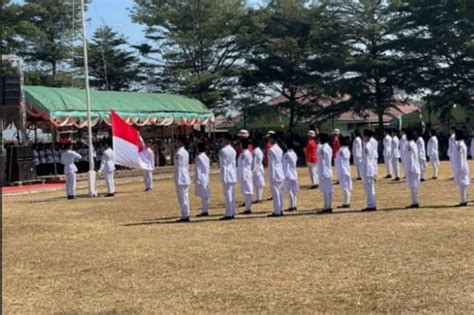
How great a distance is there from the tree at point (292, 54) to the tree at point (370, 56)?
1101mm

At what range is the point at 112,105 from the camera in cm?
3334

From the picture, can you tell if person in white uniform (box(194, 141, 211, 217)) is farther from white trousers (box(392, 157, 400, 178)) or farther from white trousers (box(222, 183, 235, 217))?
white trousers (box(392, 157, 400, 178))

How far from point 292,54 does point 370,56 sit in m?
4.77

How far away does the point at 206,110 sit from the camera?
135 ft

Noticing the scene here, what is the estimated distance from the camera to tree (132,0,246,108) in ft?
143

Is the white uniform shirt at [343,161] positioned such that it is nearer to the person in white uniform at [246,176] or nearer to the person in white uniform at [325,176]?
→ the person in white uniform at [325,176]

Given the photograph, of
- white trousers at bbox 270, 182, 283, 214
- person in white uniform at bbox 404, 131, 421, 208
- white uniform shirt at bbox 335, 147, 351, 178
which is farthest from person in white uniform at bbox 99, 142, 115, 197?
person in white uniform at bbox 404, 131, 421, 208

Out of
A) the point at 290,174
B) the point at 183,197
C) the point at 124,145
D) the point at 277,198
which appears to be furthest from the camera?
the point at 124,145

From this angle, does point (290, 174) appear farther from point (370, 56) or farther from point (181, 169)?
point (370, 56)

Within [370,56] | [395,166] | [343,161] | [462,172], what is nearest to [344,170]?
[343,161]

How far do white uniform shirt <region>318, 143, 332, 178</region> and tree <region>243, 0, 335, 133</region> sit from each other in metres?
24.9

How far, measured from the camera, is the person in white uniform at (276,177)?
567 inches

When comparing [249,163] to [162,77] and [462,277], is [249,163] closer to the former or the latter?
[462,277]

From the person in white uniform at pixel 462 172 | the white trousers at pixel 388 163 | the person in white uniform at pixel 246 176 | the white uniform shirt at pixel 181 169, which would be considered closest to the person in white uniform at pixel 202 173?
the white uniform shirt at pixel 181 169
